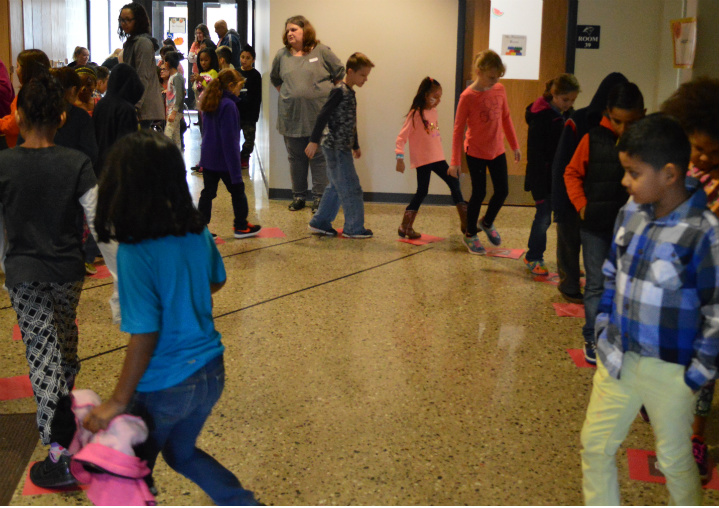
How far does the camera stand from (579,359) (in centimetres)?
399

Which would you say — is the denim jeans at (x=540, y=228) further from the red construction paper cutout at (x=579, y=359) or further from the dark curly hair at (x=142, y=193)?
the dark curly hair at (x=142, y=193)

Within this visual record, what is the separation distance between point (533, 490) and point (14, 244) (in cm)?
207

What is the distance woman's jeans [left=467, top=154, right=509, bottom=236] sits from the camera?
6.21m

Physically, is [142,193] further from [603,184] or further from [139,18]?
[139,18]

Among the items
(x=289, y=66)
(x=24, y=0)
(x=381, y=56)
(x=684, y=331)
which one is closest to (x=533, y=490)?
(x=684, y=331)

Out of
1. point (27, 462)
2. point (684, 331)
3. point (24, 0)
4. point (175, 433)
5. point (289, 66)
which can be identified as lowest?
point (27, 462)

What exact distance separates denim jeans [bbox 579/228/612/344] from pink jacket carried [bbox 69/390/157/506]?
2.52 meters

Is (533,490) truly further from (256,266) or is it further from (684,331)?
(256,266)

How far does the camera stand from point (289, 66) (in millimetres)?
7742

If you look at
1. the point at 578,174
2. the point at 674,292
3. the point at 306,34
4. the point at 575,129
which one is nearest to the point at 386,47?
Answer: the point at 306,34

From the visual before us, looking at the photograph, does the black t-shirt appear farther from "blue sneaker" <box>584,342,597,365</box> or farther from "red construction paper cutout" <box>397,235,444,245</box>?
"red construction paper cutout" <box>397,235,444,245</box>

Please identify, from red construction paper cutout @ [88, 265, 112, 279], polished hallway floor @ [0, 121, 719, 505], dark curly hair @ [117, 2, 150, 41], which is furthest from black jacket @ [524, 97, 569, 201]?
dark curly hair @ [117, 2, 150, 41]

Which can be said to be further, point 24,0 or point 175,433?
point 24,0

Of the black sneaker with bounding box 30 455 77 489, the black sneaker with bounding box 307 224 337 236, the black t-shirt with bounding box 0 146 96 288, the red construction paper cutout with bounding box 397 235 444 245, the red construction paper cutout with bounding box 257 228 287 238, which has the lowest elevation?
the black sneaker with bounding box 30 455 77 489
